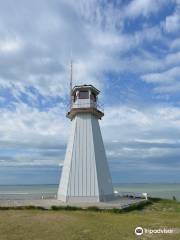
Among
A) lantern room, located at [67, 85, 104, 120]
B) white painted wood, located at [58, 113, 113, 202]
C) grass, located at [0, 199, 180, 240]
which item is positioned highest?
lantern room, located at [67, 85, 104, 120]

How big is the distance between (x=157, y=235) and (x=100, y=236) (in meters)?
2.22

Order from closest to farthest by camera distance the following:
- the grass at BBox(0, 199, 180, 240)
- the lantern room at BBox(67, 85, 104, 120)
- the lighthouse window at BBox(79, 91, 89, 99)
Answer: the grass at BBox(0, 199, 180, 240) → the lantern room at BBox(67, 85, 104, 120) → the lighthouse window at BBox(79, 91, 89, 99)

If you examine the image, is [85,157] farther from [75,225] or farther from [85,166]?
[75,225]

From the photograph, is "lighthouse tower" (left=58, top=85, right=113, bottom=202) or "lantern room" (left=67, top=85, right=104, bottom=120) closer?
"lighthouse tower" (left=58, top=85, right=113, bottom=202)

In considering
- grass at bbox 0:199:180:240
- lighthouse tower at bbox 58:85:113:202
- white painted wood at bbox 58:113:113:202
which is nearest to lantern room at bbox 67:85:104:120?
lighthouse tower at bbox 58:85:113:202

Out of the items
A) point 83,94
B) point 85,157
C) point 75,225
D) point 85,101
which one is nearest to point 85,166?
point 85,157

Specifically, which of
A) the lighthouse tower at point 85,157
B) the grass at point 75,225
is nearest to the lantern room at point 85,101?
the lighthouse tower at point 85,157

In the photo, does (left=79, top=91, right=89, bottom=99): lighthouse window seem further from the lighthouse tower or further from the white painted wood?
the white painted wood

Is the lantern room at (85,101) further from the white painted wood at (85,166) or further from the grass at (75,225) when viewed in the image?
the grass at (75,225)

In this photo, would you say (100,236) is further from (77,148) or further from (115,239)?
(77,148)

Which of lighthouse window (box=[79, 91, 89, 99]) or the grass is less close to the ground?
lighthouse window (box=[79, 91, 89, 99])

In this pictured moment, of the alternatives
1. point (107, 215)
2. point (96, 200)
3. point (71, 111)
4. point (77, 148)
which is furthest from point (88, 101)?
point (107, 215)

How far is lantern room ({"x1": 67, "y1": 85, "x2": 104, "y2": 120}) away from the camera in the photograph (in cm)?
2600

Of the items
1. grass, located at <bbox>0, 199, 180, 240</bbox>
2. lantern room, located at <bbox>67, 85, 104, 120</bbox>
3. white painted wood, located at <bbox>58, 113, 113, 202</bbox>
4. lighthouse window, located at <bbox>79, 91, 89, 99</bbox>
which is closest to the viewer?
grass, located at <bbox>0, 199, 180, 240</bbox>
